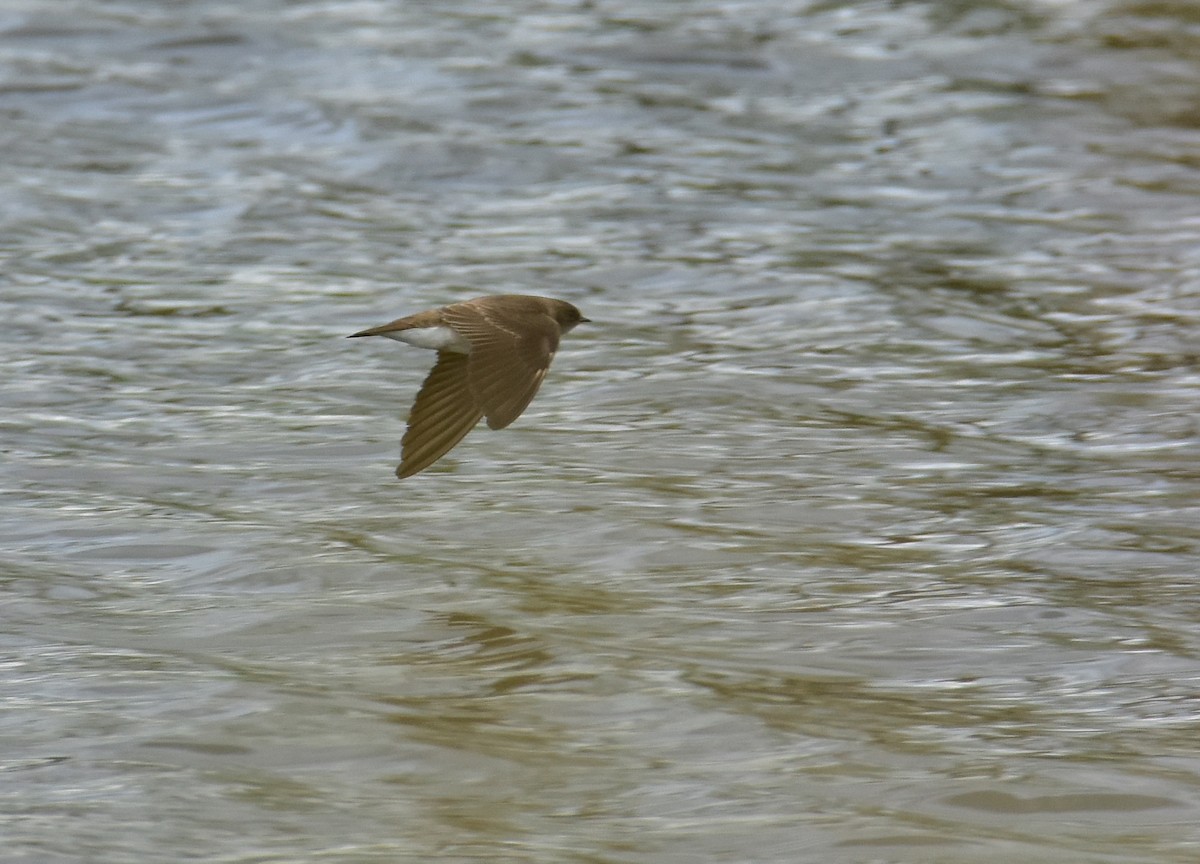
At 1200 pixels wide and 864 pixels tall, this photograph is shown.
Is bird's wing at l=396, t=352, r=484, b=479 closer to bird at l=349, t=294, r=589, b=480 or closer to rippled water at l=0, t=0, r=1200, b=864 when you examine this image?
bird at l=349, t=294, r=589, b=480

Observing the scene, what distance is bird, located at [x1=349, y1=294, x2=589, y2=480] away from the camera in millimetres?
4859

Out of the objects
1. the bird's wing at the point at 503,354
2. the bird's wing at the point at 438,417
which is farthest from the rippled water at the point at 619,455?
the bird's wing at the point at 503,354

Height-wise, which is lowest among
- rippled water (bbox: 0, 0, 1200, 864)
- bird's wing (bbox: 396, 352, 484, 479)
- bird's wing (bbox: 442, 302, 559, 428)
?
rippled water (bbox: 0, 0, 1200, 864)

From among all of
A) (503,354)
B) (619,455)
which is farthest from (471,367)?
(619,455)

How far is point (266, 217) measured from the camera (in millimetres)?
8977

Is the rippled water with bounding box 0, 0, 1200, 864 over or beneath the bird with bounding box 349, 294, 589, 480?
beneath

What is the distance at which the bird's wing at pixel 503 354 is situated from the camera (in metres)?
4.85

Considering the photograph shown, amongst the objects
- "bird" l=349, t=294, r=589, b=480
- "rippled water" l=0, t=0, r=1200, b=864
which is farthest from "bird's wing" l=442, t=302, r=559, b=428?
"rippled water" l=0, t=0, r=1200, b=864

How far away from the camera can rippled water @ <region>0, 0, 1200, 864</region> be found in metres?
3.95

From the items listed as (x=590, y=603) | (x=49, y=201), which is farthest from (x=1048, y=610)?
(x=49, y=201)

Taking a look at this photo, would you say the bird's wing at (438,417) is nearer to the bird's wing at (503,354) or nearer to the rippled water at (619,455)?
the bird's wing at (503,354)

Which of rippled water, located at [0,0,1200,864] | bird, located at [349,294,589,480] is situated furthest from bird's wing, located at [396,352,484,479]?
rippled water, located at [0,0,1200,864]

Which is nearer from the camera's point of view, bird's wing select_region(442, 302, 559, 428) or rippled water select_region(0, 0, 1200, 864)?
rippled water select_region(0, 0, 1200, 864)

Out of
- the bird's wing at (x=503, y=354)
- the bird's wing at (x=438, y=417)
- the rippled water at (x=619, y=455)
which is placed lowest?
the rippled water at (x=619, y=455)
